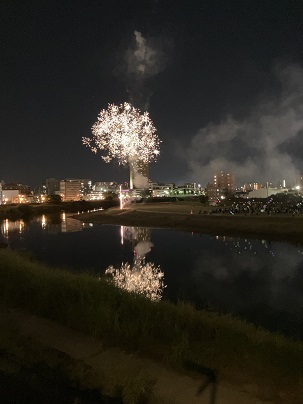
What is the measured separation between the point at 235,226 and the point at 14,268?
88.6ft

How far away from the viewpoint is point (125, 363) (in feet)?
24.2

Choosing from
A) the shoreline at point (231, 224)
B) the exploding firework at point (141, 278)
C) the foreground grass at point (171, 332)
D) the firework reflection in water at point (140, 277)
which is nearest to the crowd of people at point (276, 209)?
the shoreline at point (231, 224)

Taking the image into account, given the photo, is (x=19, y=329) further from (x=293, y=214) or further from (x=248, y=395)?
(x=293, y=214)

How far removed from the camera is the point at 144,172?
385 feet

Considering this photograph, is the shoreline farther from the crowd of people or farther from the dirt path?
the dirt path

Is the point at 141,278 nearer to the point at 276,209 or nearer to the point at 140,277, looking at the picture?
the point at 140,277

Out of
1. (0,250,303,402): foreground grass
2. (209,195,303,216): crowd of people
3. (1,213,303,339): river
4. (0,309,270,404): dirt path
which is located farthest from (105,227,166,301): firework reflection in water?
(209,195,303,216): crowd of people

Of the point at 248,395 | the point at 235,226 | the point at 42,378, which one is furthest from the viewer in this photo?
the point at 235,226

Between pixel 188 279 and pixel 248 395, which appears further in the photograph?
pixel 188 279

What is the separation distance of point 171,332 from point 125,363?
205 cm

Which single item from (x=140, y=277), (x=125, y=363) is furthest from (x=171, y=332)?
(x=140, y=277)

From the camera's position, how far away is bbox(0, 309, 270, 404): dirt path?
21.2ft

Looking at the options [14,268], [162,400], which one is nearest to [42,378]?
[162,400]

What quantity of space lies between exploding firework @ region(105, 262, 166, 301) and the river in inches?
20.0
